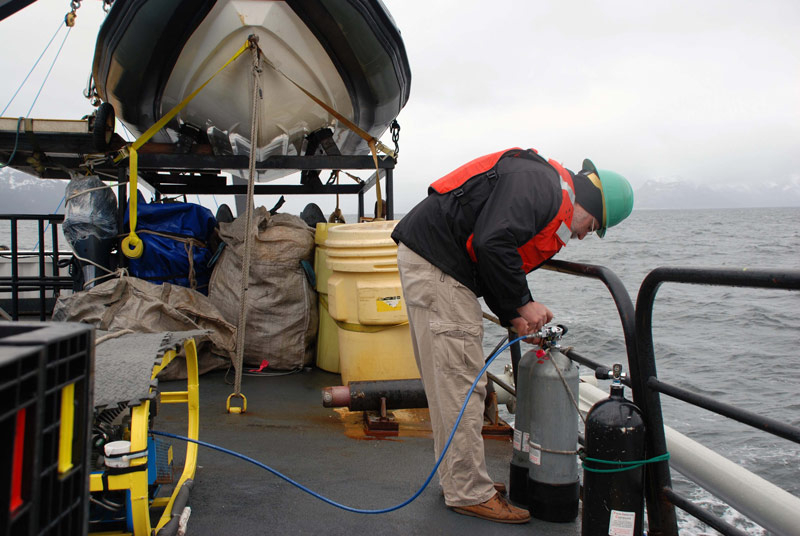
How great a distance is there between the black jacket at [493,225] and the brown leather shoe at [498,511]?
0.74m

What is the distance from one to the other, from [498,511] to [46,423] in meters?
1.96

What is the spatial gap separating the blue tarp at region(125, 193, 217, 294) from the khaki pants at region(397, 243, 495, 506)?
3077 millimetres

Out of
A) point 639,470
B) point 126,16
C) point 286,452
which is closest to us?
point 639,470

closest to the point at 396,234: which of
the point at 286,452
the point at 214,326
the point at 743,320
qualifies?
the point at 286,452

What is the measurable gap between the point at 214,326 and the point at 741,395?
24.8ft

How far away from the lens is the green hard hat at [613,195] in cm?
254

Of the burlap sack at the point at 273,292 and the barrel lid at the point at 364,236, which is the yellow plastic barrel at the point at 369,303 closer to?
the barrel lid at the point at 364,236

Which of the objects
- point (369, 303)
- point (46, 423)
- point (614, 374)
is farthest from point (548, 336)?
point (46, 423)

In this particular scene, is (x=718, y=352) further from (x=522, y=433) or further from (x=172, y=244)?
(x=522, y=433)

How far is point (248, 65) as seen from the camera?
4.88 meters

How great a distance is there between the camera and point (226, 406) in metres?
4.06

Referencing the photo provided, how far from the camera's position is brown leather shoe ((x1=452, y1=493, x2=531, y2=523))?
8.08 feet

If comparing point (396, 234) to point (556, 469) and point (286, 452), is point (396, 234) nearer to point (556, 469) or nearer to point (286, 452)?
point (556, 469)

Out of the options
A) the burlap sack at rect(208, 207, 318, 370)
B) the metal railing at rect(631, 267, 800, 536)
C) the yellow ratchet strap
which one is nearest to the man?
the metal railing at rect(631, 267, 800, 536)
